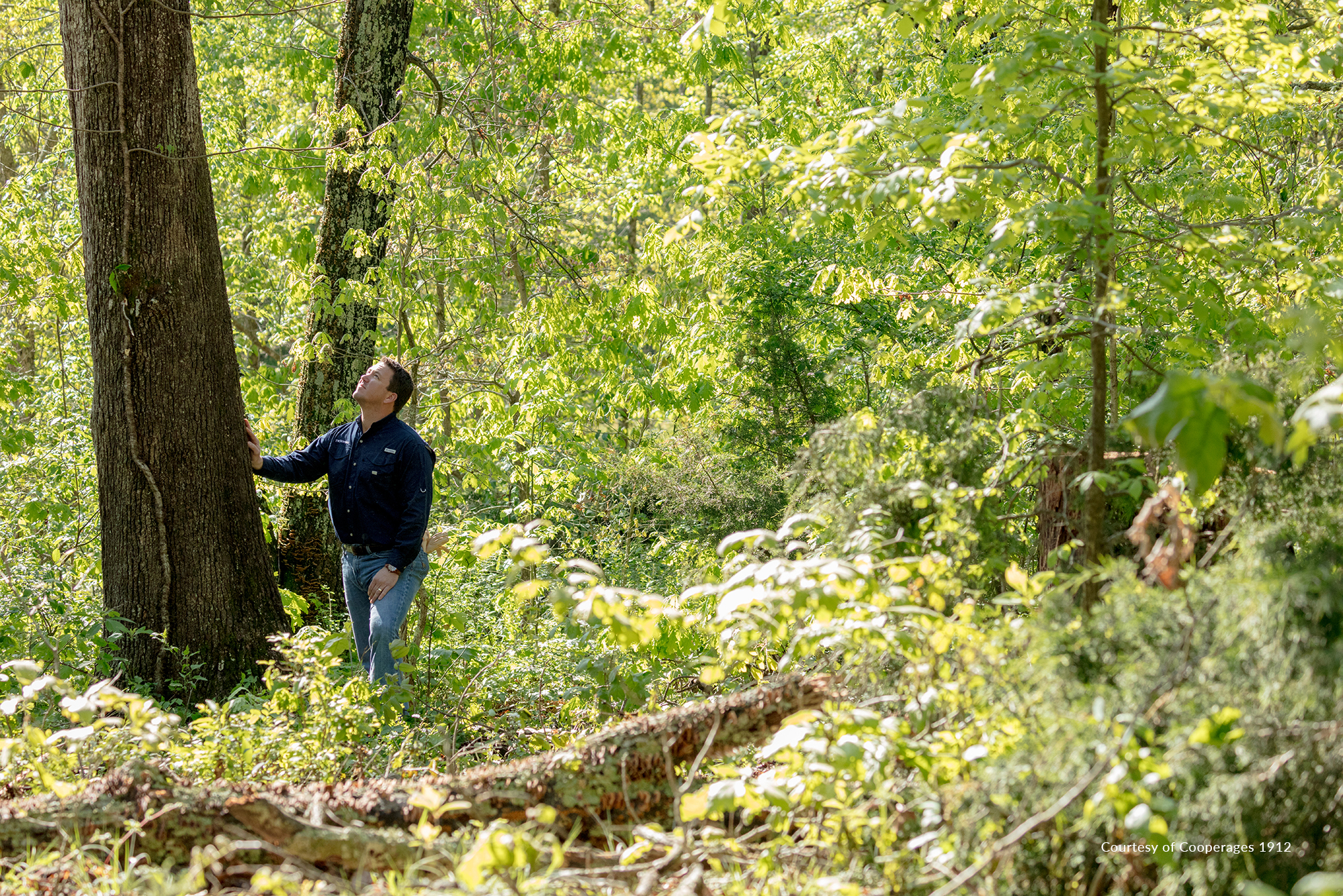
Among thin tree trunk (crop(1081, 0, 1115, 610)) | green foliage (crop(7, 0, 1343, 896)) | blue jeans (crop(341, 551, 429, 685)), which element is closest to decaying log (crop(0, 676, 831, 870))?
green foliage (crop(7, 0, 1343, 896))

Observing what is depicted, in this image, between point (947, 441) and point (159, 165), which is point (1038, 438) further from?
point (159, 165)

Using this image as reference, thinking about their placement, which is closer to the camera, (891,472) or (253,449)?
(891,472)

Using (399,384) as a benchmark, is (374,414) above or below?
below

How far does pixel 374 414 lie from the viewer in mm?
5023

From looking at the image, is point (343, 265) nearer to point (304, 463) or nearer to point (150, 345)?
point (304, 463)

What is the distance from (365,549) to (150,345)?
4.64 feet

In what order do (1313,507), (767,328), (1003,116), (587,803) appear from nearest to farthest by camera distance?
1. (1313,507)
2. (587,803)
3. (1003,116)
4. (767,328)

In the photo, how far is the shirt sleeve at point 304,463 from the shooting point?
16.9 feet

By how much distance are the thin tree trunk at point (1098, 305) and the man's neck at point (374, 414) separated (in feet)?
11.0

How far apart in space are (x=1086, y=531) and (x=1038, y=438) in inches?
27.7

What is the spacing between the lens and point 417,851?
2.61 m

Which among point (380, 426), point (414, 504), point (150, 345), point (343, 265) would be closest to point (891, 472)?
point (414, 504)

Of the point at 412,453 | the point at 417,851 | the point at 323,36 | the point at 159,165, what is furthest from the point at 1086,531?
the point at 323,36

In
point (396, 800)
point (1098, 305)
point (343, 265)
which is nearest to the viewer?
point (396, 800)
